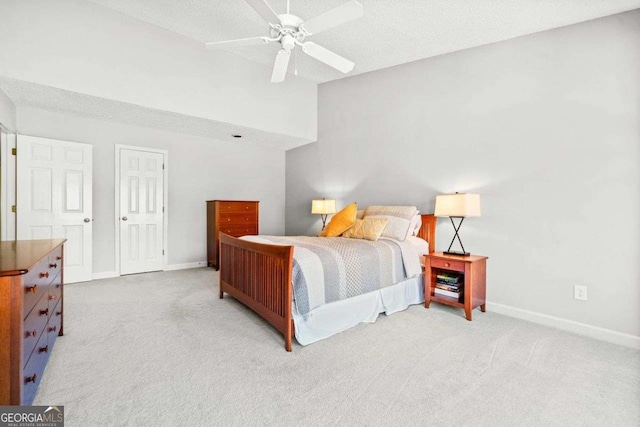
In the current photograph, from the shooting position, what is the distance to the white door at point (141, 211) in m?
4.59

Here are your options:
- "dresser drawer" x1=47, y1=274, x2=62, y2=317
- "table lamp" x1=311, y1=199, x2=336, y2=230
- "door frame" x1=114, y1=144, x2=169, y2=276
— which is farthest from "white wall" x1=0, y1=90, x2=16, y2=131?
"table lamp" x1=311, y1=199, x2=336, y2=230

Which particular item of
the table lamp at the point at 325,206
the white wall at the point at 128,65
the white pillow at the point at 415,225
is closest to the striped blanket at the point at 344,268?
the white pillow at the point at 415,225

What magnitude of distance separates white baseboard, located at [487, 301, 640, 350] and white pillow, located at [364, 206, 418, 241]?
118 cm

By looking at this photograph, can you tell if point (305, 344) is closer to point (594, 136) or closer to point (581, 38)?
point (594, 136)

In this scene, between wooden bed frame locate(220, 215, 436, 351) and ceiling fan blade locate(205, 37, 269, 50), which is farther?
ceiling fan blade locate(205, 37, 269, 50)

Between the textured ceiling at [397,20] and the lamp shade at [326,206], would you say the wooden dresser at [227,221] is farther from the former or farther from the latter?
the textured ceiling at [397,20]

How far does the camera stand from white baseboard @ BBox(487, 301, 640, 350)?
2.49 m

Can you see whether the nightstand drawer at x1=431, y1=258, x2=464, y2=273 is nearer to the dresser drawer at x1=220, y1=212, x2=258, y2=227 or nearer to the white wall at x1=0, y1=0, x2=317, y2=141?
the white wall at x1=0, y1=0, x2=317, y2=141

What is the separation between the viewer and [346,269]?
2.67 metres

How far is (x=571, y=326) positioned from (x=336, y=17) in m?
3.36

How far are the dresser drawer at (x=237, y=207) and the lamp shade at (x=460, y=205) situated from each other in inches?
130

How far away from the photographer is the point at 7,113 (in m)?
3.40

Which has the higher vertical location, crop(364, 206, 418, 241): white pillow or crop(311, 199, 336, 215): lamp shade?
crop(311, 199, 336, 215): lamp shade

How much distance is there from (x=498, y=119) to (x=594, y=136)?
828 millimetres
